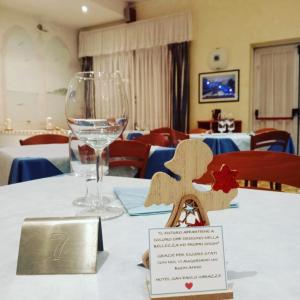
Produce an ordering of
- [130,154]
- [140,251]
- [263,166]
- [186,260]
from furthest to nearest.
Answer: [130,154], [263,166], [140,251], [186,260]

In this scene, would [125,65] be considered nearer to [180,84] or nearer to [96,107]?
[180,84]

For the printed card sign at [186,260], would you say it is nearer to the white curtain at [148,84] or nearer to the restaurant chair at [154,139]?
the restaurant chair at [154,139]

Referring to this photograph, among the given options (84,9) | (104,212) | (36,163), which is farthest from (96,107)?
(84,9)

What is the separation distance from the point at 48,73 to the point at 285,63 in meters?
4.69

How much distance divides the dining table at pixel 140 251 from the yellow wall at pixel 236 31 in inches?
221

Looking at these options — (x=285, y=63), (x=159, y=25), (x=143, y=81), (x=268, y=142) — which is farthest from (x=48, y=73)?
(x=268, y=142)

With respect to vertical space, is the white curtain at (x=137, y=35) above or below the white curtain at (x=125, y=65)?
above

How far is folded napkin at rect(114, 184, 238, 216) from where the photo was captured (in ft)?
2.25

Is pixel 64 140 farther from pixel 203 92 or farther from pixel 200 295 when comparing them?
pixel 203 92

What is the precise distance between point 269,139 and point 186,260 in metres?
3.02

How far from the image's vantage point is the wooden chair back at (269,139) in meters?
3.03

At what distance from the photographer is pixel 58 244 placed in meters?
0.43

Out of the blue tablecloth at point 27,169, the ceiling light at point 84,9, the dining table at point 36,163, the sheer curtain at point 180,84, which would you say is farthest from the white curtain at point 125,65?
the blue tablecloth at point 27,169

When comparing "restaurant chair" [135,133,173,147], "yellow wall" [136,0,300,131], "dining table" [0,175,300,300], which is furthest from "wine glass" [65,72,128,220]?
"yellow wall" [136,0,300,131]
